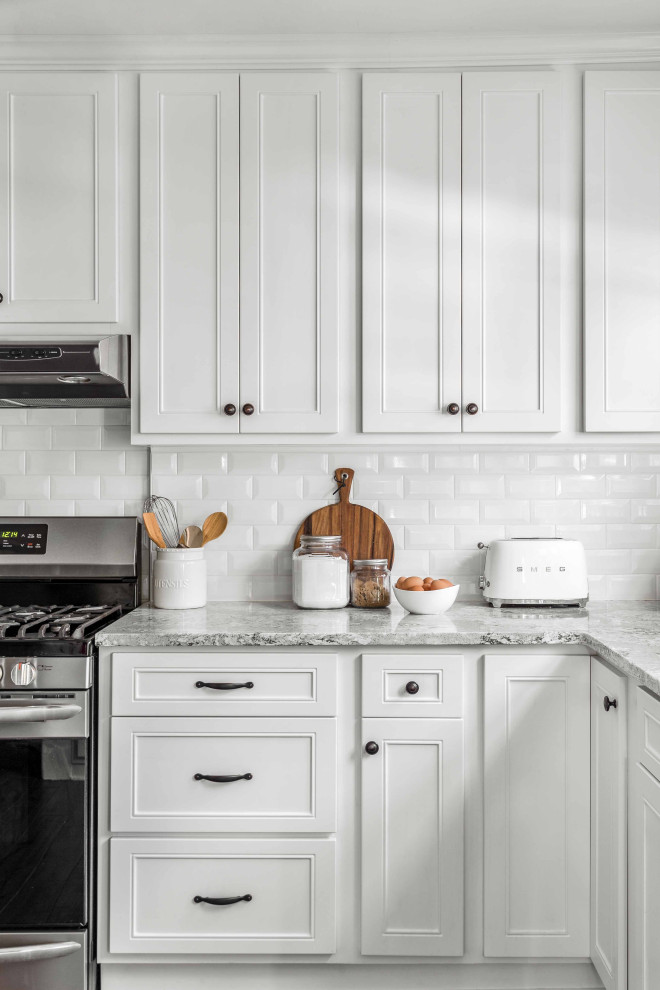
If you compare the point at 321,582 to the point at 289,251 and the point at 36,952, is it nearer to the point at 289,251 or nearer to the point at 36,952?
the point at 289,251

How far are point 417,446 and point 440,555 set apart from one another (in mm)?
455

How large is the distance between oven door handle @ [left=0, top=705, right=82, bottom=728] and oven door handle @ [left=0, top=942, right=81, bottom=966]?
21.7 inches

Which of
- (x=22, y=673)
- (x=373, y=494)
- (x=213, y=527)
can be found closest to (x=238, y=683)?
(x=22, y=673)

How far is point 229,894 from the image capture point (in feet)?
6.09

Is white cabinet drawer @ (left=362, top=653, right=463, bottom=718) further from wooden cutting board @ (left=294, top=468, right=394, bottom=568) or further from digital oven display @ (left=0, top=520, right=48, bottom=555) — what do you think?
digital oven display @ (left=0, top=520, right=48, bottom=555)

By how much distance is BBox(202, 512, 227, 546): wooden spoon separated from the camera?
2.34 m

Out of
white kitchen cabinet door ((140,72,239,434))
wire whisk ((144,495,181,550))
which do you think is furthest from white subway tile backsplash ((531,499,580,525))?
wire whisk ((144,495,181,550))

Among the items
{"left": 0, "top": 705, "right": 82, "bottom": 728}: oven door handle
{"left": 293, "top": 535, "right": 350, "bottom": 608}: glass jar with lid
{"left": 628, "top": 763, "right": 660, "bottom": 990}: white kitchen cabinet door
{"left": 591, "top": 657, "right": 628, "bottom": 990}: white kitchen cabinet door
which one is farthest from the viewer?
{"left": 293, "top": 535, "right": 350, "bottom": 608}: glass jar with lid

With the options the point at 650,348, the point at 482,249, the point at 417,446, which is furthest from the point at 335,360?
the point at 650,348

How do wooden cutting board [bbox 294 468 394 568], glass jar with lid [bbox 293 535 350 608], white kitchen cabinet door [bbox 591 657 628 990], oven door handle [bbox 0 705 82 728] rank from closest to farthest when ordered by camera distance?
white kitchen cabinet door [bbox 591 657 628 990] → oven door handle [bbox 0 705 82 728] → glass jar with lid [bbox 293 535 350 608] → wooden cutting board [bbox 294 468 394 568]

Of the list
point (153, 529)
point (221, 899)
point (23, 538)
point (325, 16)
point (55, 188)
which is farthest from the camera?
point (23, 538)

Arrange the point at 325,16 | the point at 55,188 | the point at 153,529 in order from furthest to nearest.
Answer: the point at 153,529 < the point at 55,188 < the point at 325,16

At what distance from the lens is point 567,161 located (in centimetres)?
216

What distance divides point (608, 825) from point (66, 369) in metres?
1.86
